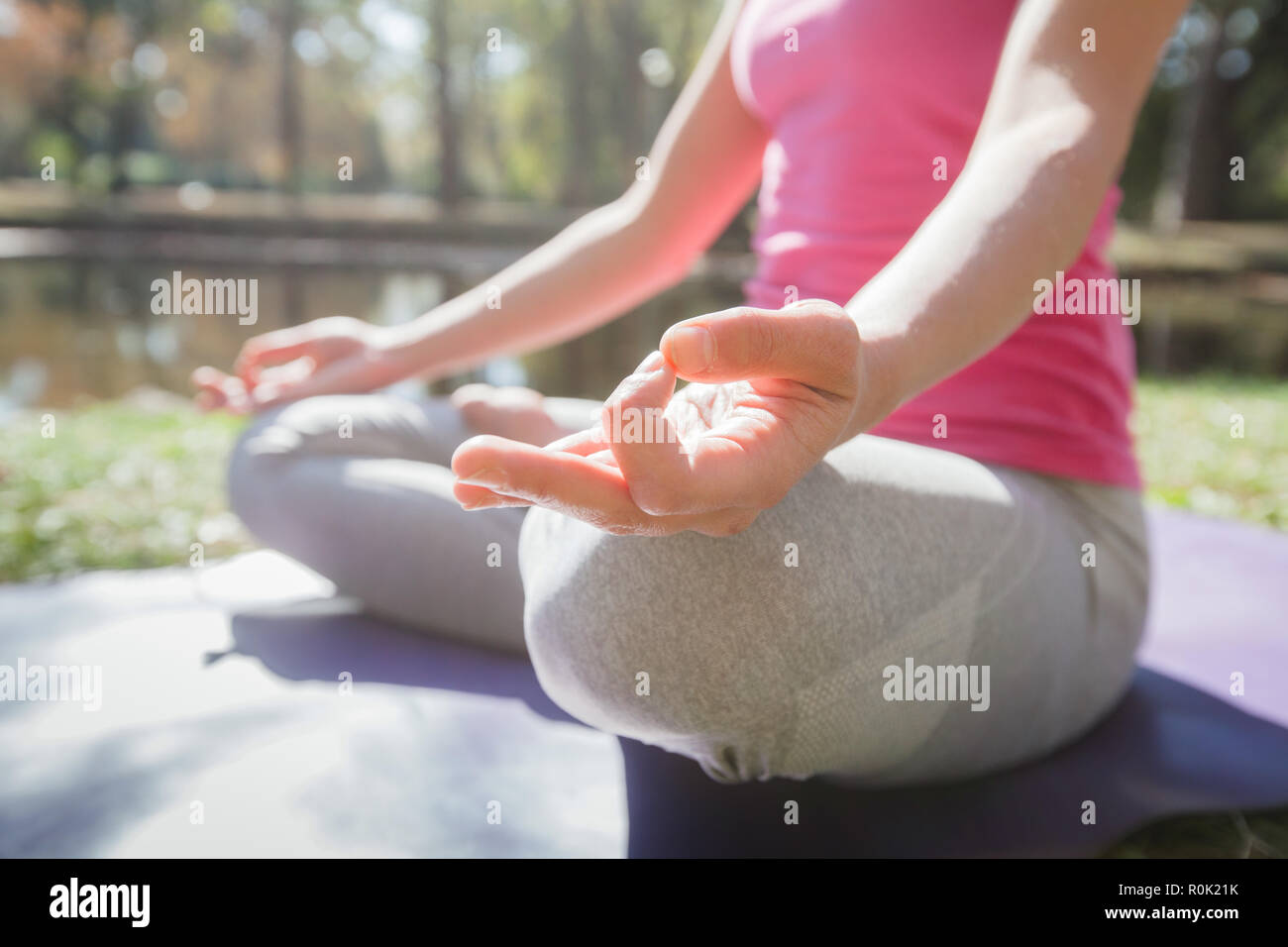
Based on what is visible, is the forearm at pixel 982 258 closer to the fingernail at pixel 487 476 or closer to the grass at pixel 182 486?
the fingernail at pixel 487 476

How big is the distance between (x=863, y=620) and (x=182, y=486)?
11.1 ft

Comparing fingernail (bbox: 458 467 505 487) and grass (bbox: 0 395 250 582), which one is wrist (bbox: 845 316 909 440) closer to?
fingernail (bbox: 458 467 505 487)

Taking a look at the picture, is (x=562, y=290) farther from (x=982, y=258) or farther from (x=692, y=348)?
(x=692, y=348)

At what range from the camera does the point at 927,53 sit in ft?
4.78

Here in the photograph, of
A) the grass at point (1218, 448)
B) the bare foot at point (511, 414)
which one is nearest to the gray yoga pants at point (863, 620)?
the bare foot at point (511, 414)

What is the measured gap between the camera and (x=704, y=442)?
31.1 inches

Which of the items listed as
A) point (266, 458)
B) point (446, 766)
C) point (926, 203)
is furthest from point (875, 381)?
point (266, 458)

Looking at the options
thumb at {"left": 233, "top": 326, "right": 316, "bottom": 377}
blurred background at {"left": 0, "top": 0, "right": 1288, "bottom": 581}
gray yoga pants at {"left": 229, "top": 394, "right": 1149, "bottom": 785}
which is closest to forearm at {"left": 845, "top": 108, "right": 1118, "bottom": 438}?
gray yoga pants at {"left": 229, "top": 394, "right": 1149, "bottom": 785}

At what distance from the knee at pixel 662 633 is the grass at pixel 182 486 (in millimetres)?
679

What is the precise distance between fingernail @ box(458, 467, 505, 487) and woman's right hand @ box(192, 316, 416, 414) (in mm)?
1374

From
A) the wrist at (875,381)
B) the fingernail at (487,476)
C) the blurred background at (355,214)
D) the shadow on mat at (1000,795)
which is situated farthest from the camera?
the blurred background at (355,214)

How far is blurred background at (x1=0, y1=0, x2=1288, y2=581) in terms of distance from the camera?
415 cm

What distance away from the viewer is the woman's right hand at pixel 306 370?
205 cm
